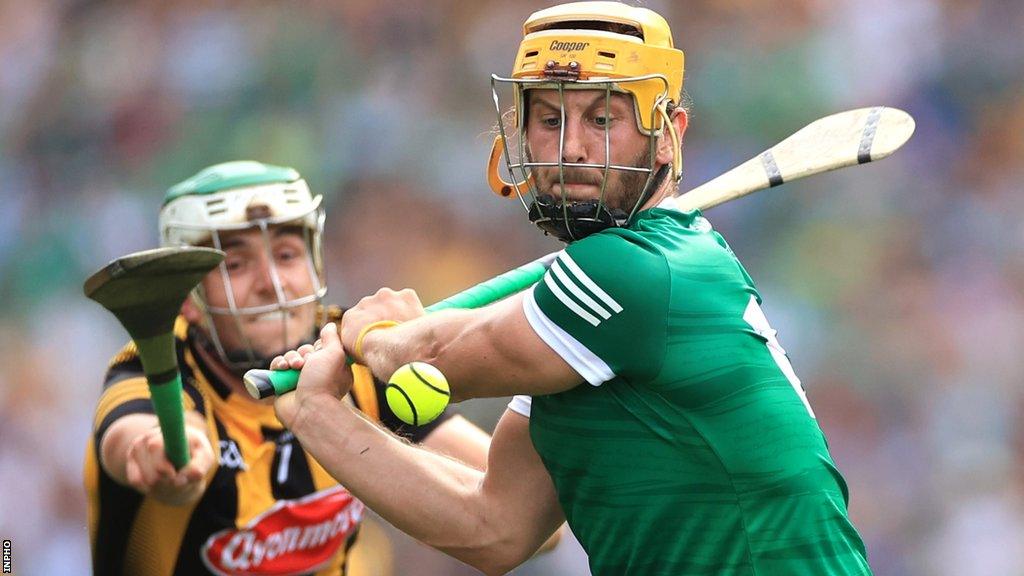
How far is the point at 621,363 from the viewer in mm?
2277

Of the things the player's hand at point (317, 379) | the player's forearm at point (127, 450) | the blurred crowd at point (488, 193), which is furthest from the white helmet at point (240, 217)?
the blurred crowd at point (488, 193)

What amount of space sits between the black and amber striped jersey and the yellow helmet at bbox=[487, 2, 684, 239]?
1.62 metres

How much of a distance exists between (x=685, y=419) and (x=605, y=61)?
2.24ft

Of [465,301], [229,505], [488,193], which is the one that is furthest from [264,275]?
[488,193]

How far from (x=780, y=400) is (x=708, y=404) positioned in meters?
0.14

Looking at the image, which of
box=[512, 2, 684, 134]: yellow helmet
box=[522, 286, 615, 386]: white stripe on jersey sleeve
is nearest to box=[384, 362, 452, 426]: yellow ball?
box=[522, 286, 615, 386]: white stripe on jersey sleeve

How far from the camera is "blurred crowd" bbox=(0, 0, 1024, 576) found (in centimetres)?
614

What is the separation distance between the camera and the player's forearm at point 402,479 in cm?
259

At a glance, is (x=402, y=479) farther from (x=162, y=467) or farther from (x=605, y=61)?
(x=162, y=467)

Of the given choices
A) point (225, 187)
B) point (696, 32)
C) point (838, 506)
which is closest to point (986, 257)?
point (696, 32)

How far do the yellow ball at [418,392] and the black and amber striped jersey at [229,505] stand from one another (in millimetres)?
1704

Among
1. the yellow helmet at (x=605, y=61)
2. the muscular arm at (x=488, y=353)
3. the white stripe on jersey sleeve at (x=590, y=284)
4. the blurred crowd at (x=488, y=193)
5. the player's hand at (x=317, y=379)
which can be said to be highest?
the yellow helmet at (x=605, y=61)

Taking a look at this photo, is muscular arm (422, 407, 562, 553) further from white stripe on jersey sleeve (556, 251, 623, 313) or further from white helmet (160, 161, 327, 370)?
white stripe on jersey sleeve (556, 251, 623, 313)

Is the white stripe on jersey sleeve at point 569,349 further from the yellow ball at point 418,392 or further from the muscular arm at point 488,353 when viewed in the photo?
the yellow ball at point 418,392
